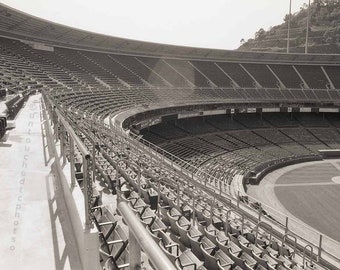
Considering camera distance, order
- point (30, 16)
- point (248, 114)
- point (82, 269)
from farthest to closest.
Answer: point (248, 114)
point (30, 16)
point (82, 269)

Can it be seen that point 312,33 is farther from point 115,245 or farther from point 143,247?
point 143,247

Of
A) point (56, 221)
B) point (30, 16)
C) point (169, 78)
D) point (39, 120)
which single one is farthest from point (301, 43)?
point (56, 221)

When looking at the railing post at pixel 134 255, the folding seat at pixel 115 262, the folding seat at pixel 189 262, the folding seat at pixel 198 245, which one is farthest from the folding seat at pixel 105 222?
the folding seat at pixel 198 245

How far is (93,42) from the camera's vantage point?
120 feet

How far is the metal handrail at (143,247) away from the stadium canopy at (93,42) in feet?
92.1

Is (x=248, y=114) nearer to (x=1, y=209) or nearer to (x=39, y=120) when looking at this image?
(x=39, y=120)

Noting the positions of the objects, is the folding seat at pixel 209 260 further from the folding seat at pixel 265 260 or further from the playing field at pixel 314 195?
the playing field at pixel 314 195

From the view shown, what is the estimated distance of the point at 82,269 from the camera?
298 cm

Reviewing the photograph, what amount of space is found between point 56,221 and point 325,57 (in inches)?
1956

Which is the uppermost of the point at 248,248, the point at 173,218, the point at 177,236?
the point at 173,218

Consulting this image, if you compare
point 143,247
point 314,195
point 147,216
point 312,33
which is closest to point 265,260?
point 147,216

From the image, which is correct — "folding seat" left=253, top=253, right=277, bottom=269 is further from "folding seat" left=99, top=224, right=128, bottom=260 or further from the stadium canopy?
the stadium canopy

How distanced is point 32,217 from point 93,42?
35039mm

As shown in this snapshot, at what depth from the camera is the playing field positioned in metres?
19.2
